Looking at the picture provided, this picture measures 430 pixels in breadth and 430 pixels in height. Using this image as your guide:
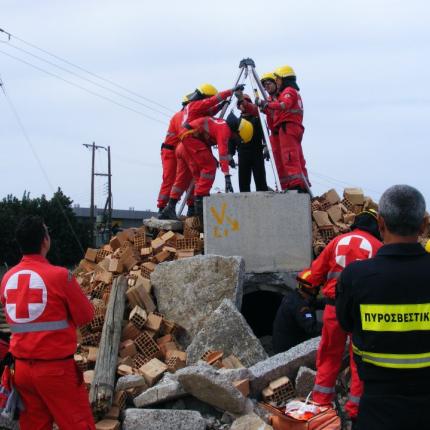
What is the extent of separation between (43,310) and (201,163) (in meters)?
5.43

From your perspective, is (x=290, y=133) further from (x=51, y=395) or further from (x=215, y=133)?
(x=51, y=395)

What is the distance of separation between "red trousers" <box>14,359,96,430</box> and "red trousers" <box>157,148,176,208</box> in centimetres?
622

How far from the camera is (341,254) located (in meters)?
5.64

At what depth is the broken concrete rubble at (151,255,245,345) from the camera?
26.2 ft

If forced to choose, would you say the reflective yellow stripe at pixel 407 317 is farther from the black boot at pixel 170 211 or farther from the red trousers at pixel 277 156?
the black boot at pixel 170 211

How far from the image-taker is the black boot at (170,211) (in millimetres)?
10250

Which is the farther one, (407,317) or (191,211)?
(191,211)

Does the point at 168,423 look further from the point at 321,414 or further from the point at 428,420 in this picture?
the point at 428,420

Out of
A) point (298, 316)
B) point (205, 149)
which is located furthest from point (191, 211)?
point (298, 316)

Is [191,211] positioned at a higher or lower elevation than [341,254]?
higher

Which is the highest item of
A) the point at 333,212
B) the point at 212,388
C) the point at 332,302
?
the point at 333,212

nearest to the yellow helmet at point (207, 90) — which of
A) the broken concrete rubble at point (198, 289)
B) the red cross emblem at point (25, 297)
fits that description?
the broken concrete rubble at point (198, 289)

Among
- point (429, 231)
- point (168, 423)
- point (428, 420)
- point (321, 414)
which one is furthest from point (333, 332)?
point (429, 231)

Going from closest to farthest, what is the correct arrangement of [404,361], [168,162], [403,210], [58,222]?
[404,361] → [403,210] → [168,162] → [58,222]
